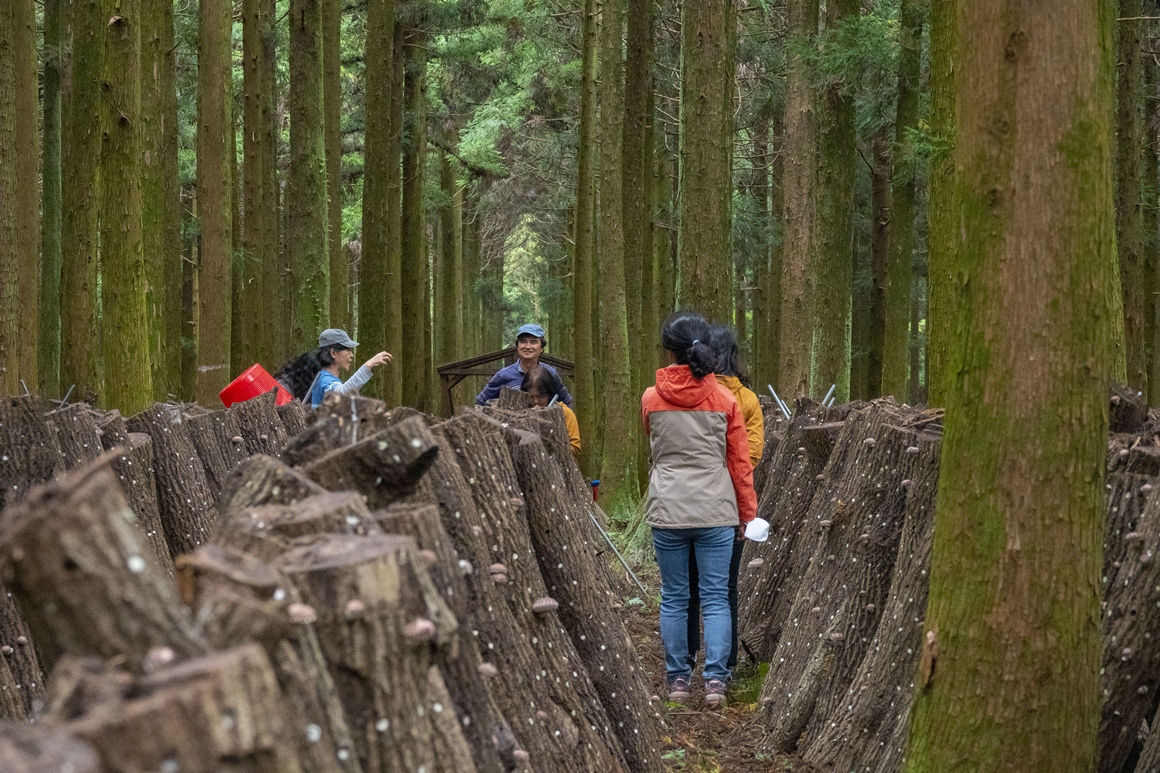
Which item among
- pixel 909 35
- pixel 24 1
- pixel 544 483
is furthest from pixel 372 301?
pixel 544 483

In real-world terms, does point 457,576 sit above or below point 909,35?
below

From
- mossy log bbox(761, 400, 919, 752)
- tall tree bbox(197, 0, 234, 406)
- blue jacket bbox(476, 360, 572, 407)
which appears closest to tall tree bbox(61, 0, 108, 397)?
tall tree bbox(197, 0, 234, 406)

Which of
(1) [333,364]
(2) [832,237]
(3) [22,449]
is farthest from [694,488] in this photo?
(2) [832,237]

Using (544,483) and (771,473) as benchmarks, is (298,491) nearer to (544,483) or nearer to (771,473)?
Result: (544,483)

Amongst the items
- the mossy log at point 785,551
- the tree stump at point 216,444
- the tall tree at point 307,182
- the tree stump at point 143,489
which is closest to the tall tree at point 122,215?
the tree stump at point 216,444

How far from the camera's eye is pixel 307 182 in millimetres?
13703

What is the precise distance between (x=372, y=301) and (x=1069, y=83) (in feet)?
40.5

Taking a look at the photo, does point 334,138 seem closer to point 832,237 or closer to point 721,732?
point 832,237

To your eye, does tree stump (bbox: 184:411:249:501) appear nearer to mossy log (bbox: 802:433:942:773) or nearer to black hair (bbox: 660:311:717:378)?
black hair (bbox: 660:311:717:378)

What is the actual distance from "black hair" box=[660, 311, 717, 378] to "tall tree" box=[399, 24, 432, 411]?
42.4ft

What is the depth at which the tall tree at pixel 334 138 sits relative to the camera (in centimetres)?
1576

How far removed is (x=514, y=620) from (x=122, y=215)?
4505mm

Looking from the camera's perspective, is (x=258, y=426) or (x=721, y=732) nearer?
(x=721, y=732)

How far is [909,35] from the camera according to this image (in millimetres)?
11570
